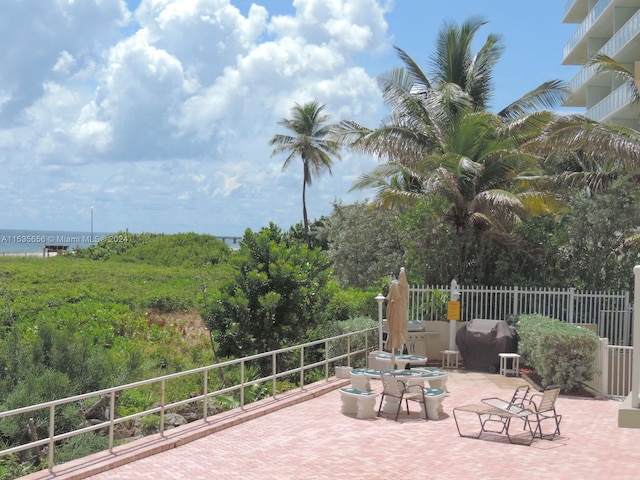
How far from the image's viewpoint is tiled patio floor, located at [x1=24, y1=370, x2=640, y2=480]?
29.0 feet

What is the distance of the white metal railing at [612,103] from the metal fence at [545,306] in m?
18.2

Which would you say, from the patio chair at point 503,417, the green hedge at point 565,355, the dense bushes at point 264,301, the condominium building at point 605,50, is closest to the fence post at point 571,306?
the green hedge at point 565,355

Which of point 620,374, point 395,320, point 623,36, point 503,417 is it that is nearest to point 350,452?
point 503,417

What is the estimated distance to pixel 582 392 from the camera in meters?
15.2

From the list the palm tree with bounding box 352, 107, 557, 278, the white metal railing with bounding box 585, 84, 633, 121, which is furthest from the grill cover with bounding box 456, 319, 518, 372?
the white metal railing with bounding box 585, 84, 633, 121

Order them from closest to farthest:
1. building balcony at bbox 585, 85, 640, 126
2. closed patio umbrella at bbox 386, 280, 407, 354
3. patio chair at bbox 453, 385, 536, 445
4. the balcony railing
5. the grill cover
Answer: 1. patio chair at bbox 453, 385, 536, 445
2. closed patio umbrella at bbox 386, 280, 407, 354
3. the grill cover
4. the balcony railing
5. building balcony at bbox 585, 85, 640, 126

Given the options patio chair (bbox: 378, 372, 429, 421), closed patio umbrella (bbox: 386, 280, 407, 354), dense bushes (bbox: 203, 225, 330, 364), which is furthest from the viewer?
dense bushes (bbox: 203, 225, 330, 364)

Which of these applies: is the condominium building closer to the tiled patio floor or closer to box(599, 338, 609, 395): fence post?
box(599, 338, 609, 395): fence post

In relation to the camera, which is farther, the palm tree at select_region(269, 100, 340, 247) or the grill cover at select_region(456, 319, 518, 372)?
the palm tree at select_region(269, 100, 340, 247)

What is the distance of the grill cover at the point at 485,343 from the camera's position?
17.7 m

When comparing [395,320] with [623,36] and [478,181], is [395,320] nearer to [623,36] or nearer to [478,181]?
[478,181]

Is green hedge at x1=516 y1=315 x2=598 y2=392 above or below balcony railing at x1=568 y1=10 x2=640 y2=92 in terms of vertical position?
below

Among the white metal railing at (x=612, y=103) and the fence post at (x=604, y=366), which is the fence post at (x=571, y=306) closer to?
the fence post at (x=604, y=366)

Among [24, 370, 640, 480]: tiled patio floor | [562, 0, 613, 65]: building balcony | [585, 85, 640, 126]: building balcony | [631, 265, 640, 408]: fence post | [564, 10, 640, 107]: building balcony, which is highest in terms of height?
[562, 0, 613, 65]: building balcony
